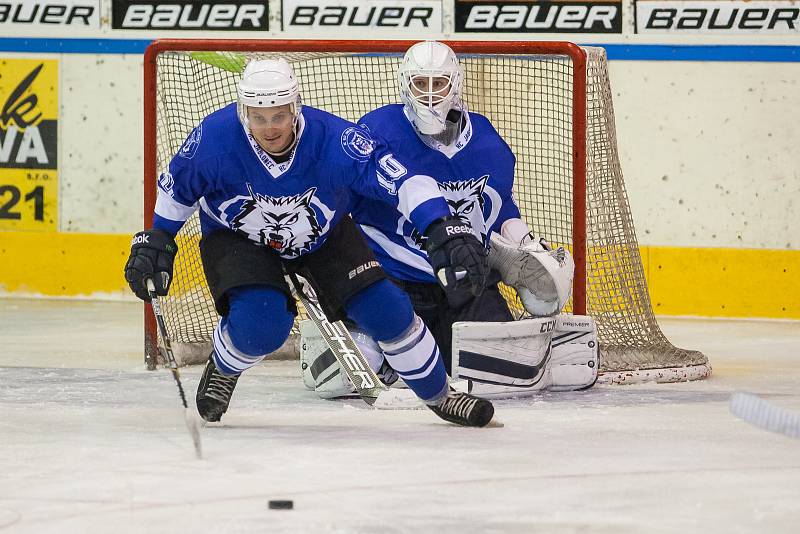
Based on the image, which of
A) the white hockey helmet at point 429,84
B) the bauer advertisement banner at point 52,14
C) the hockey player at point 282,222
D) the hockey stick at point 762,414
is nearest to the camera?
the hockey stick at point 762,414

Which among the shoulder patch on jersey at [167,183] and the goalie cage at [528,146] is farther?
the goalie cage at [528,146]

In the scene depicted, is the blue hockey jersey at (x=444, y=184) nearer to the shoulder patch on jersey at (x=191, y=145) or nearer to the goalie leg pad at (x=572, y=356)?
the goalie leg pad at (x=572, y=356)

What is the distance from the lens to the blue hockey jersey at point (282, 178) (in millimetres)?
3541

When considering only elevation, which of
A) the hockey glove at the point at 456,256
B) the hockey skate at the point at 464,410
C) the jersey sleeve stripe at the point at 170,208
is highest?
the jersey sleeve stripe at the point at 170,208

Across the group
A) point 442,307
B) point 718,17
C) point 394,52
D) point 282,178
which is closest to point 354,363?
point 442,307

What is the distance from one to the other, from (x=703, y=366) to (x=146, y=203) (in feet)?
6.21

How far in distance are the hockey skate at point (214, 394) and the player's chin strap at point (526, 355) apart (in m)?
0.76

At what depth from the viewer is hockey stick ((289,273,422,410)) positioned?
3990 millimetres

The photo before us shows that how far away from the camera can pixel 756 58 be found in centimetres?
643

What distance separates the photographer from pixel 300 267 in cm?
368

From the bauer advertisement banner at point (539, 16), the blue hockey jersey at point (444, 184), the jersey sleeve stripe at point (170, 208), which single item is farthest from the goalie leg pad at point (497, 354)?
the bauer advertisement banner at point (539, 16)

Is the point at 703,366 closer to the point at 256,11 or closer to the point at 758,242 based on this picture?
the point at 758,242

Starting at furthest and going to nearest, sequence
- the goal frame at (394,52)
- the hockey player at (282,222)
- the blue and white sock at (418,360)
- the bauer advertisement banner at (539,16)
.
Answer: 1. the bauer advertisement banner at (539,16)
2. the goal frame at (394,52)
3. the blue and white sock at (418,360)
4. the hockey player at (282,222)

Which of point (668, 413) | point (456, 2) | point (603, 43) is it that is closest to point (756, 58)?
point (603, 43)
